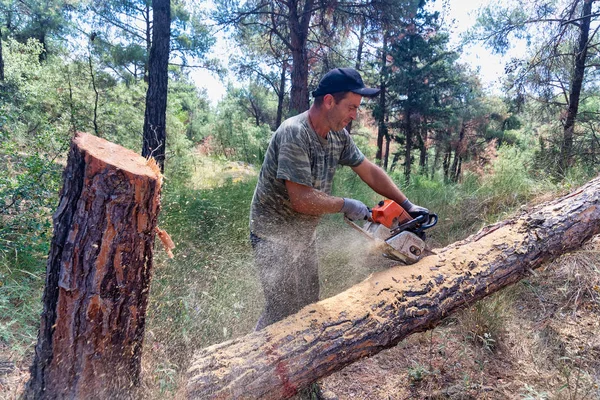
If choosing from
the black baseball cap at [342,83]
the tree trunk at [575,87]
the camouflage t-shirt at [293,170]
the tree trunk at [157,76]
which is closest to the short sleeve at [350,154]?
the camouflage t-shirt at [293,170]

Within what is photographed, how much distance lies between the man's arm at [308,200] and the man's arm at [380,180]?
0.62 metres

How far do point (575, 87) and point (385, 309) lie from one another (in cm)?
737

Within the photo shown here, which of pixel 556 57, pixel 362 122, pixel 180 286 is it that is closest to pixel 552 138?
pixel 556 57

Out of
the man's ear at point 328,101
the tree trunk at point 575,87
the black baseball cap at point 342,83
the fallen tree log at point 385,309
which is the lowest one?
the fallen tree log at point 385,309

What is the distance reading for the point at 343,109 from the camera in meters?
2.25

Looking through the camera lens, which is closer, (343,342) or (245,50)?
(343,342)

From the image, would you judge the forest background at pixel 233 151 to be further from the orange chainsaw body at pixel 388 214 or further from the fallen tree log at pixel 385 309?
the orange chainsaw body at pixel 388 214

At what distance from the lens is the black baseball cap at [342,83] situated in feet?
7.23

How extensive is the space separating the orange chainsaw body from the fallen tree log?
338 mm

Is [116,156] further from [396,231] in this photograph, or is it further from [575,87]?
[575,87]

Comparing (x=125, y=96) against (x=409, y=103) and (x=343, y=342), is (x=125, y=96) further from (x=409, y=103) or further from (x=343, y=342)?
(x=409, y=103)

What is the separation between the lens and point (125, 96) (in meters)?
8.39

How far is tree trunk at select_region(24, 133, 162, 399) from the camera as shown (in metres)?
1.43

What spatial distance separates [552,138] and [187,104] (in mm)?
20393
